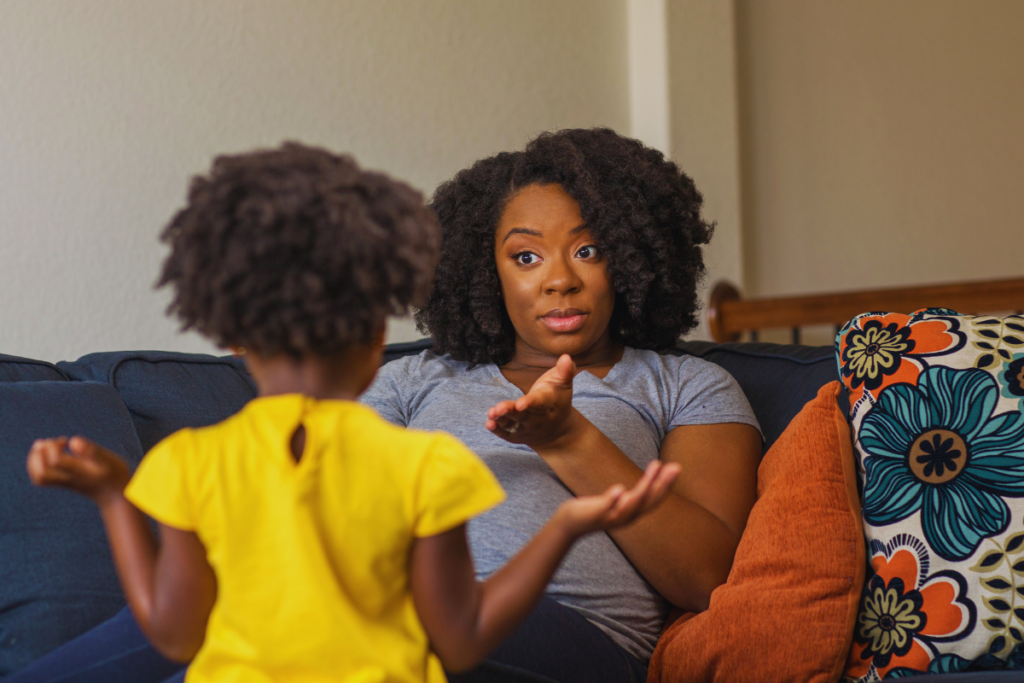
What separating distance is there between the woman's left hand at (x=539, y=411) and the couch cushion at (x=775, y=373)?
560 millimetres

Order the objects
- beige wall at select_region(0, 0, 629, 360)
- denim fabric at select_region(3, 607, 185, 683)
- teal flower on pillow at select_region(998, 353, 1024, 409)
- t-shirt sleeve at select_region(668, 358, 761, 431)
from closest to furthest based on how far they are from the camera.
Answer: denim fabric at select_region(3, 607, 185, 683) < teal flower on pillow at select_region(998, 353, 1024, 409) < t-shirt sleeve at select_region(668, 358, 761, 431) < beige wall at select_region(0, 0, 629, 360)

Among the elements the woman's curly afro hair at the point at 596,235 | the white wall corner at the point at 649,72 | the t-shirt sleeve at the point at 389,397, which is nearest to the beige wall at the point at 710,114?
the white wall corner at the point at 649,72

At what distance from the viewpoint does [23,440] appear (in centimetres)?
109

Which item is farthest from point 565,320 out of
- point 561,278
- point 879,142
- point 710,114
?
point 879,142

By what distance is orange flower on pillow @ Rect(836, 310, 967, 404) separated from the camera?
1.15 meters

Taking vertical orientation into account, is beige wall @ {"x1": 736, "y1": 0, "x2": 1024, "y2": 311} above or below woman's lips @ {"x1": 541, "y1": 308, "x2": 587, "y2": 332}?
above

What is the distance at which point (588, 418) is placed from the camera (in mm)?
1239

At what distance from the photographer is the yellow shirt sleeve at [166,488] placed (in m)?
0.59

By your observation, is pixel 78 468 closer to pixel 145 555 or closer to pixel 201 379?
pixel 145 555

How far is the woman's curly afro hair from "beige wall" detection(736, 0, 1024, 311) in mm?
1131

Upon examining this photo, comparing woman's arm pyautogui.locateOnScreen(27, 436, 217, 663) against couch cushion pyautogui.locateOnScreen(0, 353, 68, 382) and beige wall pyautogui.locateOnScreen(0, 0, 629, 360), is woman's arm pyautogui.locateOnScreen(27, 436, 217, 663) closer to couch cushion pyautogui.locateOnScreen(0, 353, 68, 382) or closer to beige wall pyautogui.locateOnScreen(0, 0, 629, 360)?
couch cushion pyautogui.locateOnScreen(0, 353, 68, 382)

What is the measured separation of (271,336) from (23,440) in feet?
2.24

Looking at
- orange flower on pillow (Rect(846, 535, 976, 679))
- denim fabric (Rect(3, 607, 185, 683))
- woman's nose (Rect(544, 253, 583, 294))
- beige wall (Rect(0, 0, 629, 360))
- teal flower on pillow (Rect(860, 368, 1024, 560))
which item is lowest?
orange flower on pillow (Rect(846, 535, 976, 679))

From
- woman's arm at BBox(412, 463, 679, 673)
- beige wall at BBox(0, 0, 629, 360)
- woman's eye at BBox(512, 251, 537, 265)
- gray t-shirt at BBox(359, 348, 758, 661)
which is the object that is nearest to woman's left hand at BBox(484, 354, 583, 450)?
gray t-shirt at BBox(359, 348, 758, 661)
